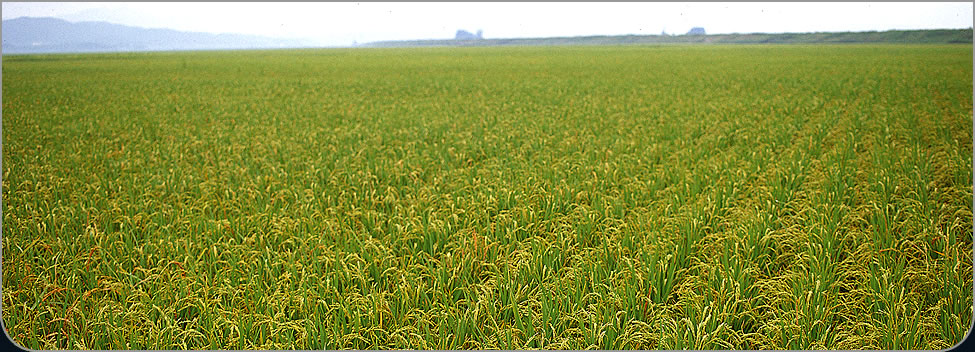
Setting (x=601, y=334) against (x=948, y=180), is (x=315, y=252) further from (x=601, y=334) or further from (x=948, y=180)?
(x=948, y=180)

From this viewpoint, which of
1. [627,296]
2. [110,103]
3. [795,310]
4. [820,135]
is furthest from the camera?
[110,103]

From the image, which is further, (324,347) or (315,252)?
(315,252)

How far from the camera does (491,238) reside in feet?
14.6

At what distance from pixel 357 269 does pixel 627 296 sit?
5.51 feet

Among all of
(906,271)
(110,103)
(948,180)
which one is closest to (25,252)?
(906,271)

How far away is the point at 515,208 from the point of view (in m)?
5.09

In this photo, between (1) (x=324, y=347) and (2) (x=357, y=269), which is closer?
(1) (x=324, y=347)

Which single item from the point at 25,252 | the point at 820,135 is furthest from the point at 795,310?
the point at 820,135

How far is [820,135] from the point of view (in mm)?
8891

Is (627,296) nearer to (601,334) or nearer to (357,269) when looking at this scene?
(601,334)

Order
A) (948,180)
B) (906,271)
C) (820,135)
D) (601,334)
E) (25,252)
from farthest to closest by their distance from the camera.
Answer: (820,135), (948,180), (25,252), (906,271), (601,334)

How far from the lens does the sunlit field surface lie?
298 centimetres

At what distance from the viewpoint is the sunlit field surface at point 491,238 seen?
9.77 ft

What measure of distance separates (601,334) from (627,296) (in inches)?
23.1
